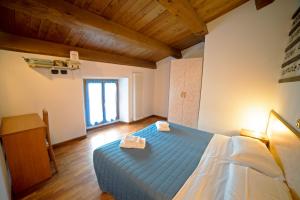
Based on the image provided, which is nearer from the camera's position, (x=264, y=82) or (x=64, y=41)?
(x=264, y=82)

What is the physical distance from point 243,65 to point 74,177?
3465mm

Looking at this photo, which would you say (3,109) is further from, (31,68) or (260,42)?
(260,42)

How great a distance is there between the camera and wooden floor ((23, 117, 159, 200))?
165cm

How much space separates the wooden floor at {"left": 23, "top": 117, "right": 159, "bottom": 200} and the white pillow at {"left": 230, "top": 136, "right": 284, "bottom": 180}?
5.44ft

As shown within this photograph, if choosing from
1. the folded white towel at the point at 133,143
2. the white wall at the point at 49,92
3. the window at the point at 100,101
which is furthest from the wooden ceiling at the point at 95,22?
the folded white towel at the point at 133,143

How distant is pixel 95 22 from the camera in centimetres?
190

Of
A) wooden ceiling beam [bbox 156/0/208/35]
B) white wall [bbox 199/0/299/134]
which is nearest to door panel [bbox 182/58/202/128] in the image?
white wall [bbox 199/0/299/134]

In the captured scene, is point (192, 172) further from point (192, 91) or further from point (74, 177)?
point (192, 91)

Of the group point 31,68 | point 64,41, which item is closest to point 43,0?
point 64,41

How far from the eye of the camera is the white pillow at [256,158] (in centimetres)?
116

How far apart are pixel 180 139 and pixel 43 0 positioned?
248cm

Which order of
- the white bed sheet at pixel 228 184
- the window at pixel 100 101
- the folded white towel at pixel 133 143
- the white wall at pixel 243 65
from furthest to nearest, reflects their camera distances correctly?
the window at pixel 100 101 < the white wall at pixel 243 65 < the folded white towel at pixel 133 143 < the white bed sheet at pixel 228 184

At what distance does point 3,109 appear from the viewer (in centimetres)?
204

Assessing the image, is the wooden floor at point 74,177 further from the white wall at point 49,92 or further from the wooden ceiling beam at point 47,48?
the wooden ceiling beam at point 47,48
